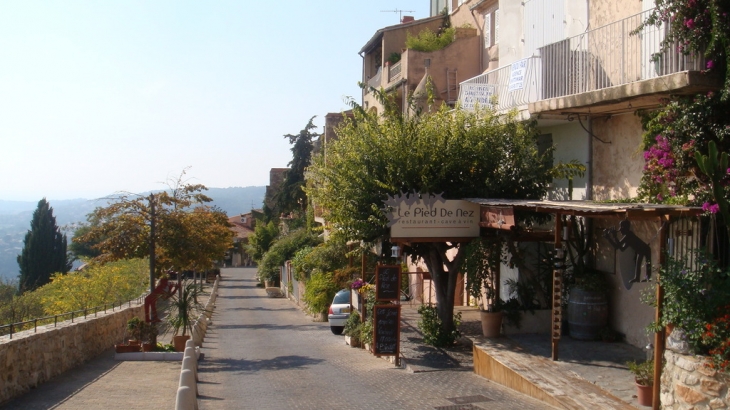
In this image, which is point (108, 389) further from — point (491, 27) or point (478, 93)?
point (491, 27)

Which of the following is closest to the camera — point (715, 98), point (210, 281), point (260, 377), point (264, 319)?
point (715, 98)

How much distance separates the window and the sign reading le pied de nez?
46.4 feet

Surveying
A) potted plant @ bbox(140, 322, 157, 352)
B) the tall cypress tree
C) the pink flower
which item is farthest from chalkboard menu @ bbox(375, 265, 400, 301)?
the tall cypress tree

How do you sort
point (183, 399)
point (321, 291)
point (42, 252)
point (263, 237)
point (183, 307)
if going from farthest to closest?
1. point (42, 252)
2. point (263, 237)
3. point (321, 291)
4. point (183, 307)
5. point (183, 399)

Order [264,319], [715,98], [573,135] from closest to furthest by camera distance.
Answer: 1. [715,98]
2. [573,135]
3. [264,319]

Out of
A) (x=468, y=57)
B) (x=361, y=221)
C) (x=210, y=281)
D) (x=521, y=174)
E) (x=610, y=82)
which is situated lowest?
(x=210, y=281)

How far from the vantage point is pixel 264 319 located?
3136 cm

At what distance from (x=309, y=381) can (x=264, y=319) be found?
1878 centimetres

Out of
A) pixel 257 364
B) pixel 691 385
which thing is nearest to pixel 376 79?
pixel 257 364

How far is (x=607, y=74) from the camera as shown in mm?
12992

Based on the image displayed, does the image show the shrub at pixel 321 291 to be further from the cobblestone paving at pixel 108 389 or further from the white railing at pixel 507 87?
the white railing at pixel 507 87

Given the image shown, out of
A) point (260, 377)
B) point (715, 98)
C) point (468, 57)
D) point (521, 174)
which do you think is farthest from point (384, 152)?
point (468, 57)

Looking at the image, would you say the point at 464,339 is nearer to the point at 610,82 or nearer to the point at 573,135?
the point at 573,135

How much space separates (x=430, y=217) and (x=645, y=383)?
5.43 metres
